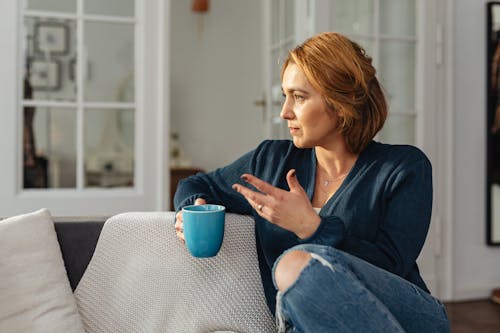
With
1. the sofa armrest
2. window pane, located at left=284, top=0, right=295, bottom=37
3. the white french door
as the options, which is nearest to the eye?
the sofa armrest

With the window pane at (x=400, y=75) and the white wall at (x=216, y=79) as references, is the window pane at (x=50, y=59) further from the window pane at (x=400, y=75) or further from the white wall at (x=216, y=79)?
the white wall at (x=216, y=79)

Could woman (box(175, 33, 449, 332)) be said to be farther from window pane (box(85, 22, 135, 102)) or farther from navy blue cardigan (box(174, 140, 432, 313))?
window pane (box(85, 22, 135, 102))

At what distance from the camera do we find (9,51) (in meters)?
2.48

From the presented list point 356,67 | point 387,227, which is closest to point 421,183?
point 387,227

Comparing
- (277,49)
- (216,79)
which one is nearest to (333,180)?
(277,49)

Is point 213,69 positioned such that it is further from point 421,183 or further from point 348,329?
point 348,329

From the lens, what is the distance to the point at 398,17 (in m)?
3.08

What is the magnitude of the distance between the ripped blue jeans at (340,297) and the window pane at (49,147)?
1.77 m

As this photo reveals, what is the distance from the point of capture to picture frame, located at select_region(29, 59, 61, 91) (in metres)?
2.54

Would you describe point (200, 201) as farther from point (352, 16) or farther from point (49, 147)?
point (352, 16)

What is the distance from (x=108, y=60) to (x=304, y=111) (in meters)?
1.54

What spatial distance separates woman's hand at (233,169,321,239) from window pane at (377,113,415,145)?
1.97 meters

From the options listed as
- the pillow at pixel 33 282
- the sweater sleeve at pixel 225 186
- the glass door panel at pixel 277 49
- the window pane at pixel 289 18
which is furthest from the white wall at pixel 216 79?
the pillow at pixel 33 282

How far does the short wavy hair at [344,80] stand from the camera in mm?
1354
